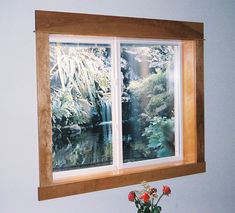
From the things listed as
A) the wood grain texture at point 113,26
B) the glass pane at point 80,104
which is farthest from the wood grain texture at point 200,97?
the glass pane at point 80,104

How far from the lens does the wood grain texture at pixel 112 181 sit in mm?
2443

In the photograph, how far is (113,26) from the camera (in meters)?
2.62

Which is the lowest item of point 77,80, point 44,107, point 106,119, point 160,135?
point 160,135

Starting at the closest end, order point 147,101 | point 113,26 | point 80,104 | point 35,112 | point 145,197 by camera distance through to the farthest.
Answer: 1. point 145,197
2. point 35,112
3. point 113,26
4. point 80,104
5. point 147,101

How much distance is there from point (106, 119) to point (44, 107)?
2.03 feet

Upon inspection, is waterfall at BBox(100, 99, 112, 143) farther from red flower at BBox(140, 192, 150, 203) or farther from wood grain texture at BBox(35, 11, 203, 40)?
red flower at BBox(140, 192, 150, 203)

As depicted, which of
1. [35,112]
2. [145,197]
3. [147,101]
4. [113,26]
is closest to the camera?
[145,197]

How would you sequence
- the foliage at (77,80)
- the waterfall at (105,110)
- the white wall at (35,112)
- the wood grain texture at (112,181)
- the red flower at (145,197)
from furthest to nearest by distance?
the waterfall at (105,110), the foliage at (77,80), the wood grain texture at (112,181), the white wall at (35,112), the red flower at (145,197)

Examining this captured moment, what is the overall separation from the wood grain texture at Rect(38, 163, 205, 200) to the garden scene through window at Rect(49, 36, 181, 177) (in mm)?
169

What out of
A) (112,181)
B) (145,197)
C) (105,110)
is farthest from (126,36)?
(145,197)

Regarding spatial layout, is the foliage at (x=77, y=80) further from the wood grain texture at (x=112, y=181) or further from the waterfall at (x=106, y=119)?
the wood grain texture at (x=112, y=181)

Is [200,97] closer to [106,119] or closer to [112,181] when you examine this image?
[106,119]

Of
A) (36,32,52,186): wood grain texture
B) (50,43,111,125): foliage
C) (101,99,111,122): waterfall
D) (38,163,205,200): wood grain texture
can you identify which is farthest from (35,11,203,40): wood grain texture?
(38,163,205,200): wood grain texture

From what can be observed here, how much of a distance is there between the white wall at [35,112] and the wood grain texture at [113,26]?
0.06 meters
